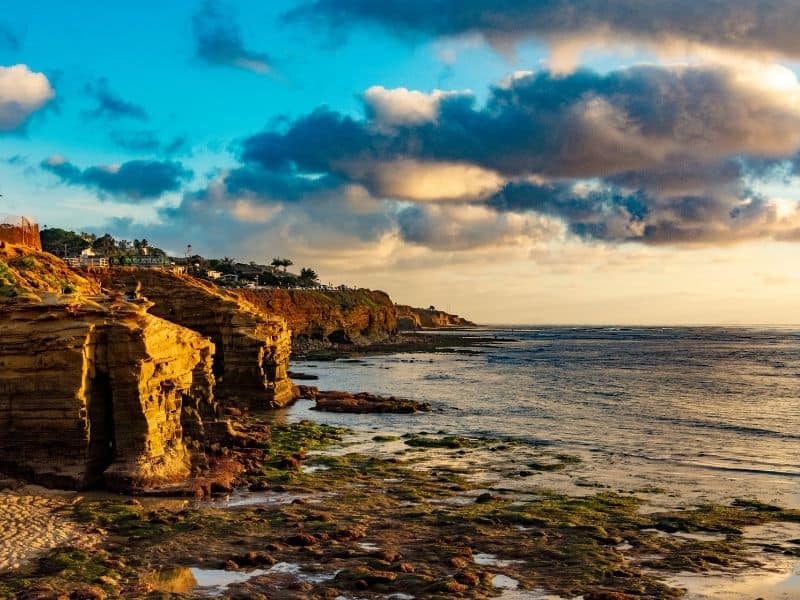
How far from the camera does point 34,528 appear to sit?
20719mm

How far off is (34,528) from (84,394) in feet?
18.5

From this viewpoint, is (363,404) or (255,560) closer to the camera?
(255,560)

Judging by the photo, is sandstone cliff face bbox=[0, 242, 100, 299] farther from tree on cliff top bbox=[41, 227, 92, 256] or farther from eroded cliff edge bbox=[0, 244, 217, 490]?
tree on cliff top bbox=[41, 227, 92, 256]

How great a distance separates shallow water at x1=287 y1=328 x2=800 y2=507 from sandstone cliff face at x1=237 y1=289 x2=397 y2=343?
31811 mm

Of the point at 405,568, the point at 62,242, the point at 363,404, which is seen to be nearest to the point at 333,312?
the point at 62,242

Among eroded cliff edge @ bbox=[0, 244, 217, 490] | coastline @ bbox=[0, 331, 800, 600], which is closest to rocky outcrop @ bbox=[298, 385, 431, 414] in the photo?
coastline @ bbox=[0, 331, 800, 600]

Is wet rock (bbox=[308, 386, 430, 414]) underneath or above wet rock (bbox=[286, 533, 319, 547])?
underneath

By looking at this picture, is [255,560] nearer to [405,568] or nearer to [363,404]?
[405,568]

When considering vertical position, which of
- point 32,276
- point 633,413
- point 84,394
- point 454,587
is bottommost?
point 633,413

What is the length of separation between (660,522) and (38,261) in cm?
3994

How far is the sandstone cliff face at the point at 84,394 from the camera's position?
24891mm

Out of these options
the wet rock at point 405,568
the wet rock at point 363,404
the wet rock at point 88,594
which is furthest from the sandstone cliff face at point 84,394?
the wet rock at point 363,404

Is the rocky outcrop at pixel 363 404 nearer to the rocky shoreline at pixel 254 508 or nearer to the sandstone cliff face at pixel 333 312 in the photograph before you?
the rocky shoreline at pixel 254 508

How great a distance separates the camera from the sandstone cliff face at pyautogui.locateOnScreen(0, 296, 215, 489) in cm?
2489
